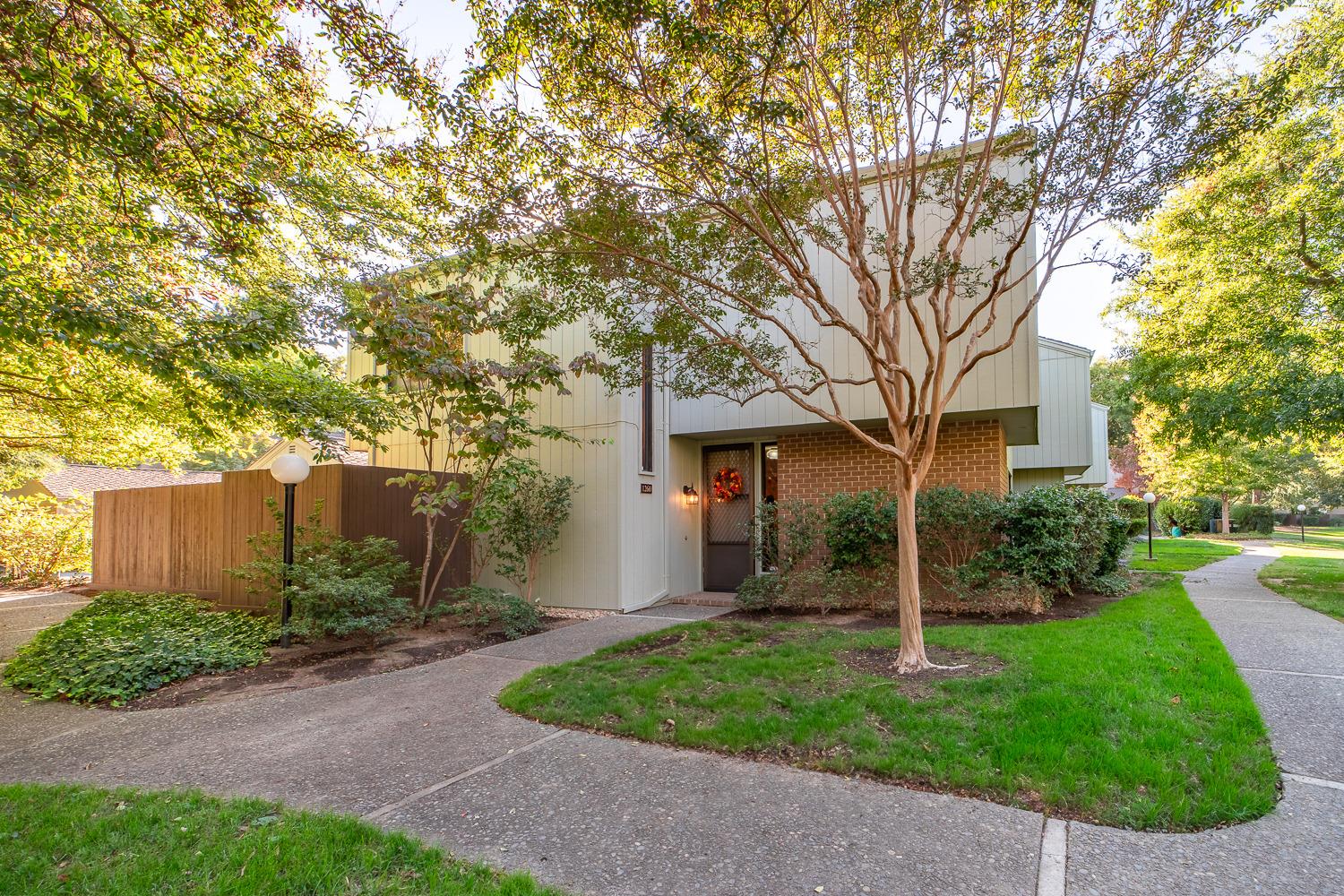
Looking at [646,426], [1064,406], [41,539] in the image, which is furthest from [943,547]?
[41,539]

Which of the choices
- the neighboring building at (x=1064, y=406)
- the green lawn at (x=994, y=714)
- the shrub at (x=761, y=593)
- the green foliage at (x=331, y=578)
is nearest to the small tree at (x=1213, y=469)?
the neighboring building at (x=1064, y=406)

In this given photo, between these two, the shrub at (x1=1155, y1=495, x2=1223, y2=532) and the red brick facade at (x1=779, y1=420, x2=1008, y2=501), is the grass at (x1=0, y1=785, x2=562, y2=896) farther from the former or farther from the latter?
the shrub at (x1=1155, y1=495, x2=1223, y2=532)

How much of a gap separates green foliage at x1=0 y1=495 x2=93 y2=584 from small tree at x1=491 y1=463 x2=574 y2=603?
32.9ft

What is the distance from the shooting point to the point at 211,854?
8.06ft

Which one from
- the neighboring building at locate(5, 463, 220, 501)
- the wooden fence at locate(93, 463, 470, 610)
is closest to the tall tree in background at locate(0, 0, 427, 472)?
the wooden fence at locate(93, 463, 470, 610)

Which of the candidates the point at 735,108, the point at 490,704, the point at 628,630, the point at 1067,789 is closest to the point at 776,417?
the point at 628,630

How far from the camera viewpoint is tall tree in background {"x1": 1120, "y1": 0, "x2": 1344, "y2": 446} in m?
8.73

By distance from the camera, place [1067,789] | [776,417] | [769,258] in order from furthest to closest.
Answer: [776,417] < [769,258] < [1067,789]

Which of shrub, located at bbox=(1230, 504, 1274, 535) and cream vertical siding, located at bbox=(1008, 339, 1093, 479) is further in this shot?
shrub, located at bbox=(1230, 504, 1274, 535)

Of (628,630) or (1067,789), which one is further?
(628,630)

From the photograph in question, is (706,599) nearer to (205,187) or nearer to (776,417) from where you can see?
(776,417)

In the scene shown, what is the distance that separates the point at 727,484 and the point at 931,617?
383cm

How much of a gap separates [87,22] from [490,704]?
6.04m

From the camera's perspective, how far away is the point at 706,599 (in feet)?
30.6
